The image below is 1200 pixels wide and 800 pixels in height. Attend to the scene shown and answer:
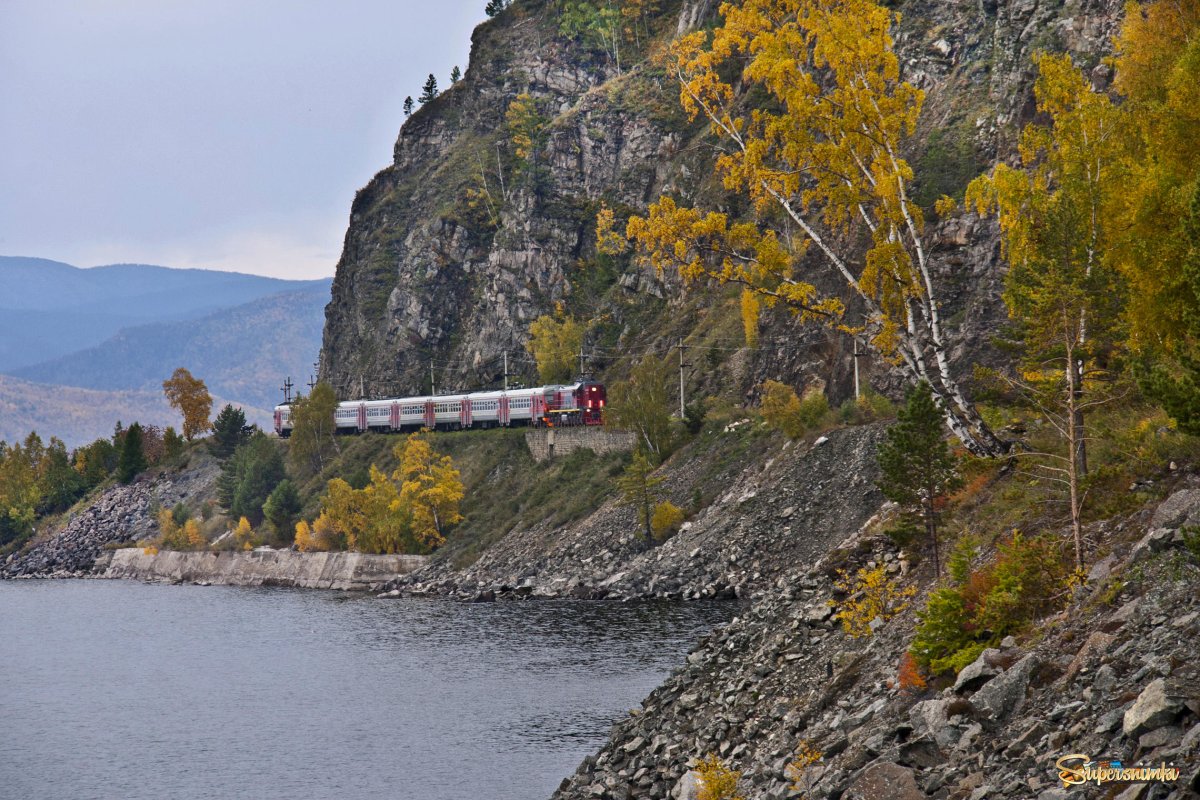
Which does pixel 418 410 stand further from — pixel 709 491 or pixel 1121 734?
pixel 1121 734

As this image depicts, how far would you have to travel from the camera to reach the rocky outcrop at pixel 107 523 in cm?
13775

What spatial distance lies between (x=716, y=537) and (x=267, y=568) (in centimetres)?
5285

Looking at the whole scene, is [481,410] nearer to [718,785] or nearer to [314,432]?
[314,432]

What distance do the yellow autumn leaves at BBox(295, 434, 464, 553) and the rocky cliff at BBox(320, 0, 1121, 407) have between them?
22355 mm

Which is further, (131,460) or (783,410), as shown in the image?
(131,460)

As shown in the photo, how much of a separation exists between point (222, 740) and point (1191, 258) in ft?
126

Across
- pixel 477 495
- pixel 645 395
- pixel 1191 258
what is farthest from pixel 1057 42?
pixel 1191 258

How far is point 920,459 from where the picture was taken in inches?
1254

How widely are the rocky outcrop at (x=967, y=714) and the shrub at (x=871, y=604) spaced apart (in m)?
0.50

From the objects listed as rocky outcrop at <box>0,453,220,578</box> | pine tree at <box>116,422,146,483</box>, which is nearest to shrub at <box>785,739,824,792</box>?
rocky outcrop at <box>0,453,220,578</box>

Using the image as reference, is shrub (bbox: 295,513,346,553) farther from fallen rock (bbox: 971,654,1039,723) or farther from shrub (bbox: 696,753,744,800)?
fallen rock (bbox: 971,654,1039,723)

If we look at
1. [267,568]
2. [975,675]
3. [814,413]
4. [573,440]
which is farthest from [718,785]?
[267,568]

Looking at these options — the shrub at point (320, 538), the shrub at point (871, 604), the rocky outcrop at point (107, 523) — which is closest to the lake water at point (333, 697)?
the shrub at point (871, 604)

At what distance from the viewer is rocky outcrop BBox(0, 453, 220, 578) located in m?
138
